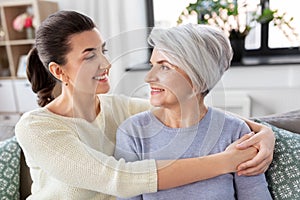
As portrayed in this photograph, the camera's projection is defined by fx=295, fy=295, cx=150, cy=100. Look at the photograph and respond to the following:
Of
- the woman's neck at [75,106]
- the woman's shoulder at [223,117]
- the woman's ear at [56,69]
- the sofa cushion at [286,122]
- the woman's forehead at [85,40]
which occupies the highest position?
the woman's forehead at [85,40]

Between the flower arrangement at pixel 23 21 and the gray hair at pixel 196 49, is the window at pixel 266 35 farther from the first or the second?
the gray hair at pixel 196 49

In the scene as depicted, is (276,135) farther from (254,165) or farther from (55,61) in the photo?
(55,61)

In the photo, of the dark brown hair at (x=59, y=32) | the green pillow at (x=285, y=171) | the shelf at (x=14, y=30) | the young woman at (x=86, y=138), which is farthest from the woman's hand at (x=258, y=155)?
the shelf at (x=14, y=30)

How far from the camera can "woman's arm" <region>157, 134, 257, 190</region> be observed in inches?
31.9

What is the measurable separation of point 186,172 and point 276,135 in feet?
1.41

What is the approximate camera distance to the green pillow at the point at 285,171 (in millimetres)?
954

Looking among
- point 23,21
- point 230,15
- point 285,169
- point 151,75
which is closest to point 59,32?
point 151,75

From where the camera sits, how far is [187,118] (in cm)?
91

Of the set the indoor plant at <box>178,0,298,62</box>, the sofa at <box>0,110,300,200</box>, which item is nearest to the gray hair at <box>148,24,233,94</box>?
the sofa at <box>0,110,300,200</box>

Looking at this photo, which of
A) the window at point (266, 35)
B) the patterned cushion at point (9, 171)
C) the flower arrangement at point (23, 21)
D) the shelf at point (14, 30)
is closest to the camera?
the patterned cushion at point (9, 171)

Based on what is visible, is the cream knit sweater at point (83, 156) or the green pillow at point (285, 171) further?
the green pillow at point (285, 171)

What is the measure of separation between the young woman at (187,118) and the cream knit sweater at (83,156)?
0.20ft

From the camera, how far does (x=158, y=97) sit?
81 centimetres

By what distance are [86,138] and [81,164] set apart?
119 mm
